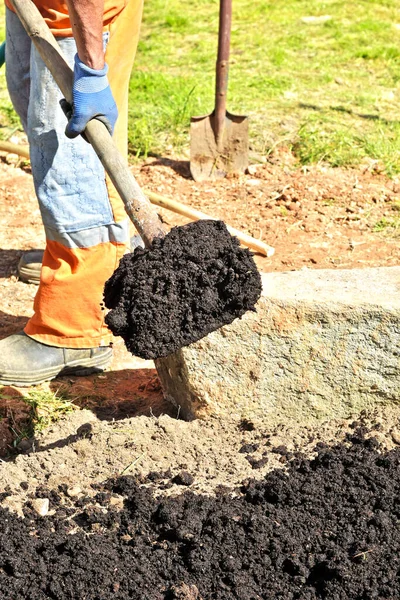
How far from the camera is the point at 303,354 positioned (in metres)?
3.04

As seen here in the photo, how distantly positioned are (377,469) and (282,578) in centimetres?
56

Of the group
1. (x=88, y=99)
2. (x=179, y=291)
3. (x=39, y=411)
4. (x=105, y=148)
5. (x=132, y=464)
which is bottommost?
(x=39, y=411)

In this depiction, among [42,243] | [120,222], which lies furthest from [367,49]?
[120,222]

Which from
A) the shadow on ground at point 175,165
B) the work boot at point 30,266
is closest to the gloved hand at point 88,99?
the work boot at point 30,266

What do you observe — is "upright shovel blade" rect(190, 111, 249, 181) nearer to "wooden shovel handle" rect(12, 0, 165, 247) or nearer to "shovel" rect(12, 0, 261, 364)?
"wooden shovel handle" rect(12, 0, 165, 247)

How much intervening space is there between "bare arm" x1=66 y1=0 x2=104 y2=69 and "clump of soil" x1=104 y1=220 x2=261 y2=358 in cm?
80

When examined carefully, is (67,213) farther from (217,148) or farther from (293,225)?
(217,148)

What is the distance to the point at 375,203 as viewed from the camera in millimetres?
5172

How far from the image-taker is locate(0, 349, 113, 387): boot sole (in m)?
3.67

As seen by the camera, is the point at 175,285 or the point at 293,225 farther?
the point at 293,225

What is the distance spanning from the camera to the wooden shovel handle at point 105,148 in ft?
8.73

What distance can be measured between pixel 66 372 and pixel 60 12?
1.54 meters

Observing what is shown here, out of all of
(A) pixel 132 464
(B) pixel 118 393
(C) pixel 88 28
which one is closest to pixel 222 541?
(A) pixel 132 464

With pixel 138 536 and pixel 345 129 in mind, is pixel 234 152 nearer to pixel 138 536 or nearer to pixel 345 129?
pixel 345 129
